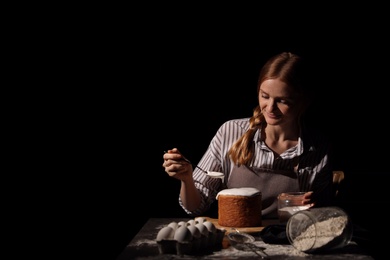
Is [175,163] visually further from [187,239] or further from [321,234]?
[321,234]

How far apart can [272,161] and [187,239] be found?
1.00m

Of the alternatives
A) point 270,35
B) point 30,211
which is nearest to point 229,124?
point 270,35

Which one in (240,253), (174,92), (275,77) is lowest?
(240,253)

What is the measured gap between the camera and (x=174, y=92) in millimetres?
3633

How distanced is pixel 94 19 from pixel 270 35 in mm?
1085

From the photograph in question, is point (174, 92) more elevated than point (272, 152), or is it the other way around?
point (174, 92)

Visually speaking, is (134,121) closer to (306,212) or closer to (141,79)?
(141,79)

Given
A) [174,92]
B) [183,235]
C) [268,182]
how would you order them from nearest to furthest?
[183,235], [268,182], [174,92]

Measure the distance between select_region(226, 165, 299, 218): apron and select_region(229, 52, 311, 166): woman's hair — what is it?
66mm

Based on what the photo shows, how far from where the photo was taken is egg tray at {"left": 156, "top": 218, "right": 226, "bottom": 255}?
1.99 meters

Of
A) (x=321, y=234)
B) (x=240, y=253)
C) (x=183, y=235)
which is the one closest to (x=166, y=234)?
(x=183, y=235)

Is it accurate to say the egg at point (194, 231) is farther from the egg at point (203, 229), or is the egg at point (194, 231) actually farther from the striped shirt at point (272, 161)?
the striped shirt at point (272, 161)

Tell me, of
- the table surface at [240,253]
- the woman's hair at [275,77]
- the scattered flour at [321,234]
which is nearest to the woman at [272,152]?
the woman's hair at [275,77]

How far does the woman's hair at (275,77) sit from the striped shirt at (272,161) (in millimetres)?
41
